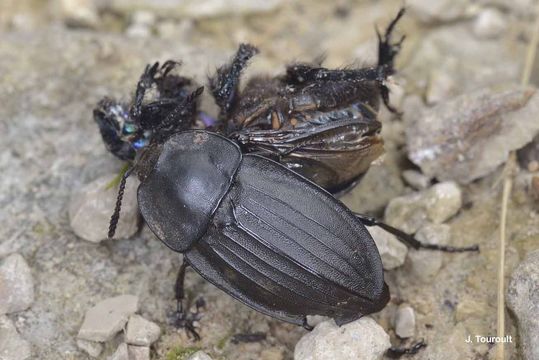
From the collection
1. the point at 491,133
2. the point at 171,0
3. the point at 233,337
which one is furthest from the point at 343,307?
the point at 171,0

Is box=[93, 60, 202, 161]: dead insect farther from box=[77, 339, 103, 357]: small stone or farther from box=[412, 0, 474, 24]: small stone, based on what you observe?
A: box=[412, 0, 474, 24]: small stone

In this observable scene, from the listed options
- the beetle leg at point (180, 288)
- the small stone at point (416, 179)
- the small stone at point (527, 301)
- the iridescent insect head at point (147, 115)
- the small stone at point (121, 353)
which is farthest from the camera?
the small stone at point (416, 179)

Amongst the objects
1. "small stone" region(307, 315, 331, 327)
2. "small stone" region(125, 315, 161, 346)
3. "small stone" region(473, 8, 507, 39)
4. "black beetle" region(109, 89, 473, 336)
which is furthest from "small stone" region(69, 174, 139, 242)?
"small stone" region(473, 8, 507, 39)

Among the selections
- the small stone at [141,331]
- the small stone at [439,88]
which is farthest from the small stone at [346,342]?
the small stone at [439,88]

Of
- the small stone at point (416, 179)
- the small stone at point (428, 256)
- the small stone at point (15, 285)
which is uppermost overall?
the small stone at point (416, 179)

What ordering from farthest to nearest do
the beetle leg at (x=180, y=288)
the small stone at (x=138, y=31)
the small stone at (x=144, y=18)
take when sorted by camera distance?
1. the small stone at (x=144, y=18)
2. the small stone at (x=138, y=31)
3. the beetle leg at (x=180, y=288)

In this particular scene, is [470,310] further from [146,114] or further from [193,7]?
[193,7]

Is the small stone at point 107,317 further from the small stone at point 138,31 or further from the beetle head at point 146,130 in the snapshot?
the small stone at point 138,31
